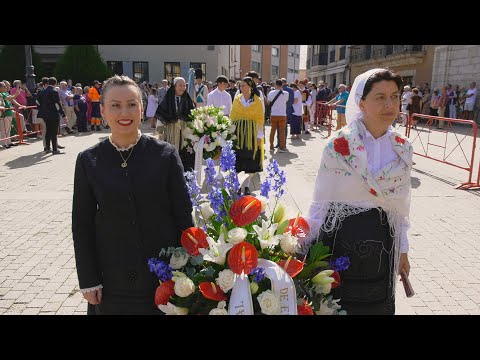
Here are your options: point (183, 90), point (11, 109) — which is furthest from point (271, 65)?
point (183, 90)

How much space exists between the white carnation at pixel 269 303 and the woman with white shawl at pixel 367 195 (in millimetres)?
697

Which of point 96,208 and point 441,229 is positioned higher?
point 96,208

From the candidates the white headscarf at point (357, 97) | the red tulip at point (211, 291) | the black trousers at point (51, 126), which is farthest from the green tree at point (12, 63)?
the red tulip at point (211, 291)

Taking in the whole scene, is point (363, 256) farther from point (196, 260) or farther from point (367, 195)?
point (196, 260)

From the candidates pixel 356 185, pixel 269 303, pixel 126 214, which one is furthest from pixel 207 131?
pixel 269 303

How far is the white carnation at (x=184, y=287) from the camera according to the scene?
2012 millimetres

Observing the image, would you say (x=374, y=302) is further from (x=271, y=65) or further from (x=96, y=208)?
(x=271, y=65)

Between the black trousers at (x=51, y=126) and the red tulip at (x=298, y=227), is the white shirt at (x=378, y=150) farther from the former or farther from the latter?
the black trousers at (x=51, y=126)

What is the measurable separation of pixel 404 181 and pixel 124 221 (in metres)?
1.55

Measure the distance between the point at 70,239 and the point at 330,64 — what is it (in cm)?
4896

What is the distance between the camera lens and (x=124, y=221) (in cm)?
235

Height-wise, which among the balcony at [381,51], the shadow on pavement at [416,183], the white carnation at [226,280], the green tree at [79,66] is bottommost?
the shadow on pavement at [416,183]

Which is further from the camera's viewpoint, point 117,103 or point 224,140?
point 224,140

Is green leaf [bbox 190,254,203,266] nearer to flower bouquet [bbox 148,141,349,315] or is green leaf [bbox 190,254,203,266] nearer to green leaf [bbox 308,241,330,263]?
flower bouquet [bbox 148,141,349,315]
